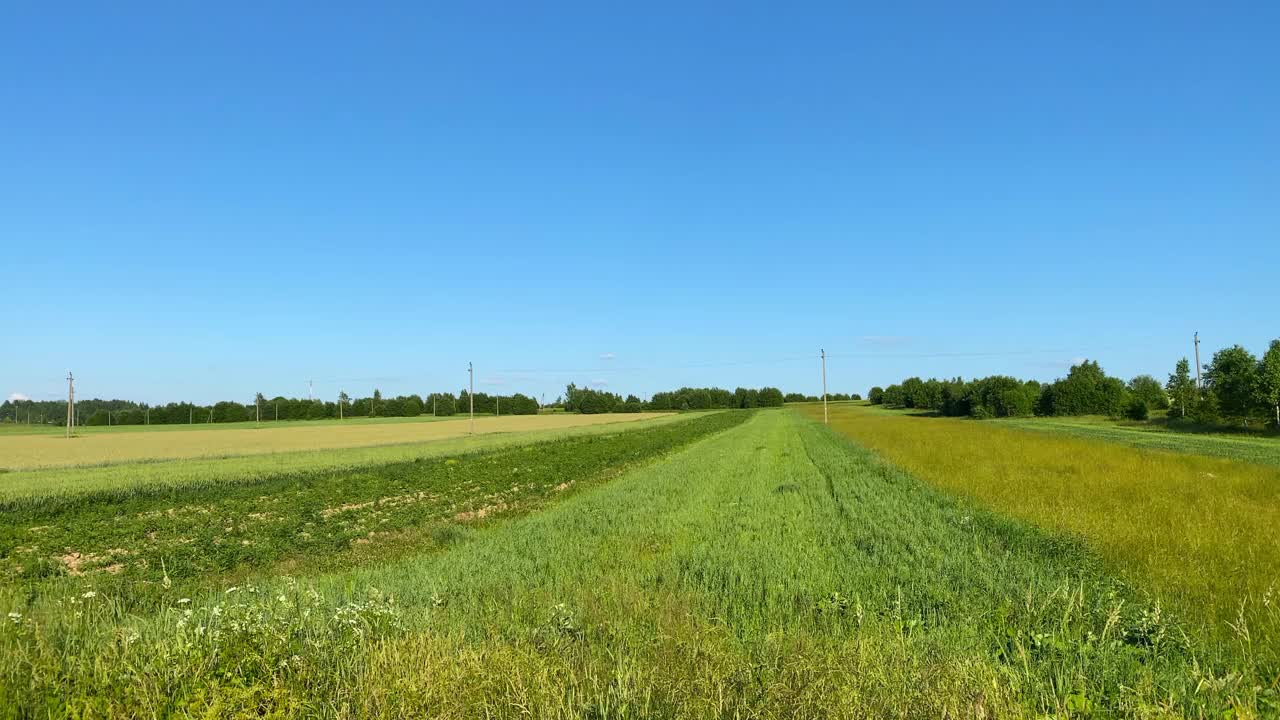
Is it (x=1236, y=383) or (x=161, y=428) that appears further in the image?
(x=161, y=428)

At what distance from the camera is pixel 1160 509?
11969 millimetres

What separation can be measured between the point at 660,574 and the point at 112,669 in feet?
17.9

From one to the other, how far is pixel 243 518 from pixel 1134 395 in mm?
114900

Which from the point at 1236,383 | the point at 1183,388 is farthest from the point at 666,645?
the point at 1183,388

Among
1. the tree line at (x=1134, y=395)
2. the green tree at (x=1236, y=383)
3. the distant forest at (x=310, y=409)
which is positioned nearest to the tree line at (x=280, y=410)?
the distant forest at (x=310, y=409)

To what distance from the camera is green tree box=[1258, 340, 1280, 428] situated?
45250 millimetres

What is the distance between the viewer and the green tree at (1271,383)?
45250 millimetres

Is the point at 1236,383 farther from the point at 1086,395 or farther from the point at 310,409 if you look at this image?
the point at 310,409

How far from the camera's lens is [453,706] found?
383cm

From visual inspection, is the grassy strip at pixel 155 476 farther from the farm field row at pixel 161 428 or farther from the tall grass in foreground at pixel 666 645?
the farm field row at pixel 161 428

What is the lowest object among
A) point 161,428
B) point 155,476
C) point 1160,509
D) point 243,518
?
point 243,518

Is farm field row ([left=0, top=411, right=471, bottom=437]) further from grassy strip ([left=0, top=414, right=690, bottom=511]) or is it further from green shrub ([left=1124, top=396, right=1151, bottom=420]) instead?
green shrub ([left=1124, top=396, right=1151, bottom=420])

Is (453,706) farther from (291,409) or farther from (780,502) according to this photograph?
(291,409)

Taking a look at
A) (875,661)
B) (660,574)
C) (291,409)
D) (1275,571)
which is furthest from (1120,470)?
(291,409)
